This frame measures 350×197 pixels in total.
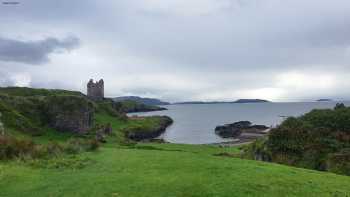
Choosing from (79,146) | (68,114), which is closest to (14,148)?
(79,146)

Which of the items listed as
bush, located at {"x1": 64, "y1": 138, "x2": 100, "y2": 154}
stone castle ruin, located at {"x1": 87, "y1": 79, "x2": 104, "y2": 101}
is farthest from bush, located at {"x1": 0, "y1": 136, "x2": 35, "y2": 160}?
stone castle ruin, located at {"x1": 87, "y1": 79, "x2": 104, "y2": 101}

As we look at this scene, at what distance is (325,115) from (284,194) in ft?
70.7

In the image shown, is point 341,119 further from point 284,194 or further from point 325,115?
point 284,194

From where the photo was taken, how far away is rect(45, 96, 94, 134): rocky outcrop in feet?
248

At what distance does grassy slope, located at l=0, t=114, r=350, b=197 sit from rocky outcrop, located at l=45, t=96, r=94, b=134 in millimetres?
51251

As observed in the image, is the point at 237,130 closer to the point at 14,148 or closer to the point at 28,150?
the point at 28,150

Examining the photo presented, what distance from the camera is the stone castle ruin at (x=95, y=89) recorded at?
178 metres

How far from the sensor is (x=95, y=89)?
180125mm

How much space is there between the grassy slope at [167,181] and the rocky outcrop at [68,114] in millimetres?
51251

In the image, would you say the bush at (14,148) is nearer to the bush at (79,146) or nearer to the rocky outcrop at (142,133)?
the bush at (79,146)

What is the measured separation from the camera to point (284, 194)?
55.5 feet

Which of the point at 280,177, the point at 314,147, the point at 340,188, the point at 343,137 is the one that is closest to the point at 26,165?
the point at 280,177

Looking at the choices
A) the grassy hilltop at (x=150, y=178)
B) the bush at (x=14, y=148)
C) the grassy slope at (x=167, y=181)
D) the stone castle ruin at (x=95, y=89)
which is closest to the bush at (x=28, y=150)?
the bush at (x=14, y=148)

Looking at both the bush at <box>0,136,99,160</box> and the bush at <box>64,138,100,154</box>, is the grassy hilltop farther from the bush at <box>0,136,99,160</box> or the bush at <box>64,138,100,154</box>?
the bush at <box>64,138,100,154</box>
